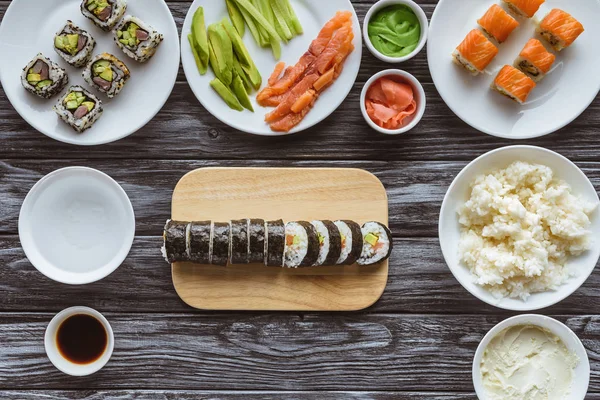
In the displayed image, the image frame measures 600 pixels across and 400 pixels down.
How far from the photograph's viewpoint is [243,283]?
9.02 feet

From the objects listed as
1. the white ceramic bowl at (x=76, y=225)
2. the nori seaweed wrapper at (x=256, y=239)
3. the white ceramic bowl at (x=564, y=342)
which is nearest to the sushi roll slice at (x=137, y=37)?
the white ceramic bowl at (x=76, y=225)

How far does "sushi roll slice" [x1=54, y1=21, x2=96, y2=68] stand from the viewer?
271cm

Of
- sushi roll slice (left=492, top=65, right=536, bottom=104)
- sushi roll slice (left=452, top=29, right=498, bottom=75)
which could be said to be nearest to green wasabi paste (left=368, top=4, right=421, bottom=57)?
sushi roll slice (left=452, top=29, right=498, bottom=75)

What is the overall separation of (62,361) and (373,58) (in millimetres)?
2006

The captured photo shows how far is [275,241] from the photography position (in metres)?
2.60

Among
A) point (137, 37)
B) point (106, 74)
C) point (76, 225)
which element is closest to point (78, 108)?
point (106, 74)

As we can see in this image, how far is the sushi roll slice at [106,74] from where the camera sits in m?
2.72

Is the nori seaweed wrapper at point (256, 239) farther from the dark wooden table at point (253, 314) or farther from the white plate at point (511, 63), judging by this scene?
the white plate at point (511, 63)

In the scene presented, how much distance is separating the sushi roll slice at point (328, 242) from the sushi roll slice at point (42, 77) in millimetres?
1344

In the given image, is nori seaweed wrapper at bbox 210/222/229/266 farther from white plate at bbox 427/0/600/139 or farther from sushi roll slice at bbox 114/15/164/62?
white plate at bbox 427/0/600/139

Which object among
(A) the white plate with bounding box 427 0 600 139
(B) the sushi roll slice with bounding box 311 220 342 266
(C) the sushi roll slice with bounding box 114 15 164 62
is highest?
(A) the white plate with bounding box 427 0 600 139

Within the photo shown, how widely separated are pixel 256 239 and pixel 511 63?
4.78 feet

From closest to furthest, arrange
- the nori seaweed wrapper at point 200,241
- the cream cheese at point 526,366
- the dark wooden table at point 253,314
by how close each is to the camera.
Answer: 1. the nori seaweed wrapper at point 200,241
2. the cream cheese at point 526,366
3. the dark wooden table at point 253,314

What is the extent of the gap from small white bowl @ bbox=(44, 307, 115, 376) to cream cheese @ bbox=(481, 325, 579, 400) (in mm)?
1691
